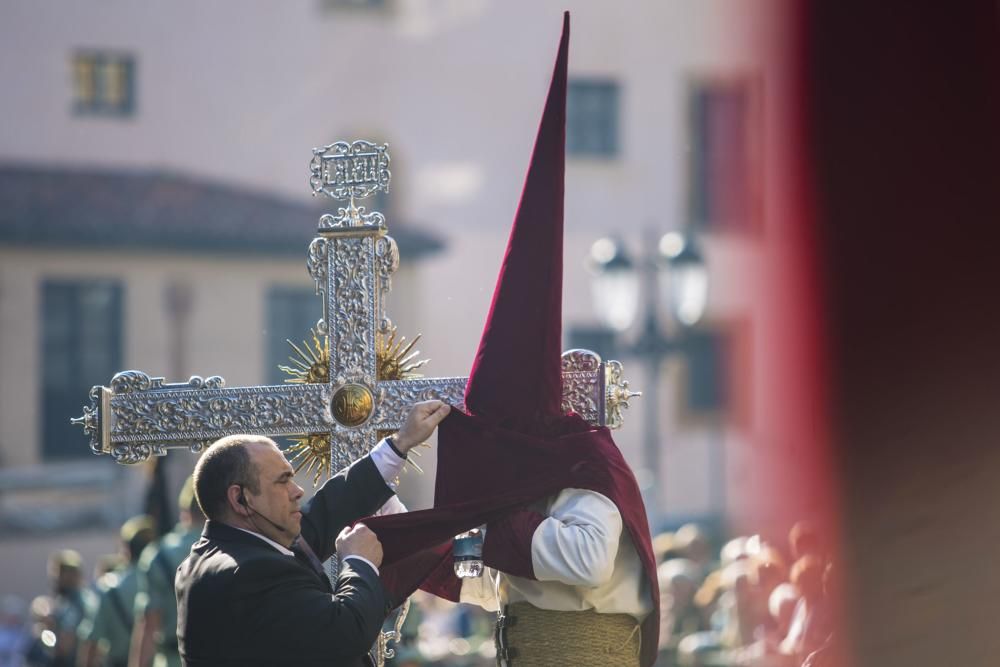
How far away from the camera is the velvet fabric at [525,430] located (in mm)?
3564

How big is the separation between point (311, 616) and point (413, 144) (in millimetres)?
22353

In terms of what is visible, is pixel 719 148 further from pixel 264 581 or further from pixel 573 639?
pixel 264 581

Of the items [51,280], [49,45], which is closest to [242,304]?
[51,280]

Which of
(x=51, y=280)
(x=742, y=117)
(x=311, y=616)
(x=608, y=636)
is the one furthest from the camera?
(x=742, y=117)

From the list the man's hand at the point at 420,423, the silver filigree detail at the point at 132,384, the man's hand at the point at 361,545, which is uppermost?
the silver filigree detail at the point at 132,384

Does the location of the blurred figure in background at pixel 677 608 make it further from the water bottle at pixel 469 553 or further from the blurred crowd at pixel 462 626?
the water bottle at pixel 469 553

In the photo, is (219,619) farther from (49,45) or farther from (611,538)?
(49,45)

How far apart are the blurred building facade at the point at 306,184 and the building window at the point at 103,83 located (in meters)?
0.03

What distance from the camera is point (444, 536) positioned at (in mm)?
3621

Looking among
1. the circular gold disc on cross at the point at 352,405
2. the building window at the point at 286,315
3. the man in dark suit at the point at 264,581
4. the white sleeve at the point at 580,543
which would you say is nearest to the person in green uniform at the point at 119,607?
the circular gold disc on cross at the point at 352,405

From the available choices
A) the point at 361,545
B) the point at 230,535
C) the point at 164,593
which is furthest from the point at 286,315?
the point at 230,535

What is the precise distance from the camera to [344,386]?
404cm

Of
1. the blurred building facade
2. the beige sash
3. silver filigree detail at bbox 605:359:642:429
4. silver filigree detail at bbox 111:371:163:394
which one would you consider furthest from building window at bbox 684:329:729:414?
the beige sash

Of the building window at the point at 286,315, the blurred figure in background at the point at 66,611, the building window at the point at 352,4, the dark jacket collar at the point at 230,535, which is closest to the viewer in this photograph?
the dark jacket collar at the point at 230,535
